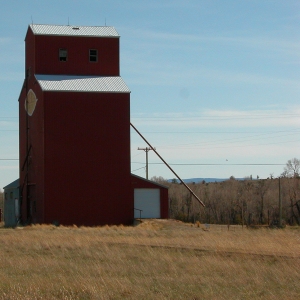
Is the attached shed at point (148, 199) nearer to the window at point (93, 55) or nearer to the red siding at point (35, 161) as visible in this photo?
the red siding at point (35, 161)

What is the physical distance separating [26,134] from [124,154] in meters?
9.25

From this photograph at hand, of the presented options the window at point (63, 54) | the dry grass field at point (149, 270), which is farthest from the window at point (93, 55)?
the dry grass field at point (149, 270)

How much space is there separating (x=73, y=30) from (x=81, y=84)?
523cm

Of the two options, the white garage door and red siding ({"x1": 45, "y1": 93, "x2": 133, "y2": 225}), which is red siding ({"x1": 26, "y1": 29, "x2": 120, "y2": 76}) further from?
the white garage door

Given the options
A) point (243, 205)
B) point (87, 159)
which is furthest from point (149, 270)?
point (243, 205)

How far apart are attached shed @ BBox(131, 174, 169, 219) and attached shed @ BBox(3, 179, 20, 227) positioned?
1029 cm

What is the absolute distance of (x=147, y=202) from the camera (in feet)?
146

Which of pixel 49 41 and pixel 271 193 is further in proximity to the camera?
pixel 271 193

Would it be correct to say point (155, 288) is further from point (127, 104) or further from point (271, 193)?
point (271, 193)

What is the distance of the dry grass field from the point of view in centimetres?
1284

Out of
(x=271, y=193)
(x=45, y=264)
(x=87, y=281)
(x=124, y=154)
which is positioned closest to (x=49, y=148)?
(x=124, y=154)

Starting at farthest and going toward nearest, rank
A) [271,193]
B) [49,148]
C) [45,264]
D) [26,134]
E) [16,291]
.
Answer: [271,193]
[26,134]
[49,148]
[45,264]
[16,291]

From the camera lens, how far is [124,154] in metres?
41.7

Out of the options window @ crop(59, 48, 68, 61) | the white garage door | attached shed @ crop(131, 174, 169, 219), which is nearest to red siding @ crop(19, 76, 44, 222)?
window @ crop(59, 48, 68, 61)
